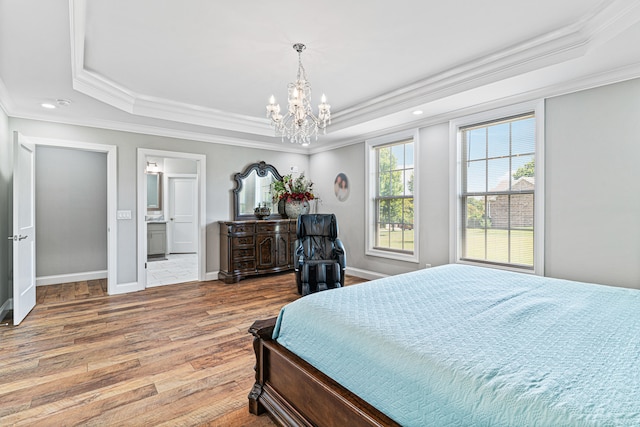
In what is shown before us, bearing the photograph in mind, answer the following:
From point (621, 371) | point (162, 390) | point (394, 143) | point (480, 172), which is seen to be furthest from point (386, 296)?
point (394, 143)

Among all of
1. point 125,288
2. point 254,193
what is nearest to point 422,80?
point 254,193

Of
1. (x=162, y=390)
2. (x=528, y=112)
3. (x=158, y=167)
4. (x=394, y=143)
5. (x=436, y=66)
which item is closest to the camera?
(x=162, y=390)

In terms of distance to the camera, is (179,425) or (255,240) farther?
(255,240)

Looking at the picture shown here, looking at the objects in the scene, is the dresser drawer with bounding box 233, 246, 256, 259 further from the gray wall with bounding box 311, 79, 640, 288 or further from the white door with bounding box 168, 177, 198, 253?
the gray wall with bounding box 311, 79, 640, 288

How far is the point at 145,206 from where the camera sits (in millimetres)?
4922

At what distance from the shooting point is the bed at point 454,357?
97 centimetres

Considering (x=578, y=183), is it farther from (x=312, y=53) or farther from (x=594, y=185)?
(x=312, y=53)

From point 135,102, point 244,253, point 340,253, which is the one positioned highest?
point 135,102

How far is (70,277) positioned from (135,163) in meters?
2.25

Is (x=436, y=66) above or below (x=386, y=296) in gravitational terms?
above

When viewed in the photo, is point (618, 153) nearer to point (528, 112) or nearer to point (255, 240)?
point (528, 112)

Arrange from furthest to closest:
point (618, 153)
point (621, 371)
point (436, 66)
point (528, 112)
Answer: point (528, 112) → point (436, 66) → point (618, 153) → point (621, 371)

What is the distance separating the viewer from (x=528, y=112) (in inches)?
138

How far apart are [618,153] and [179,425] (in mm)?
3997
